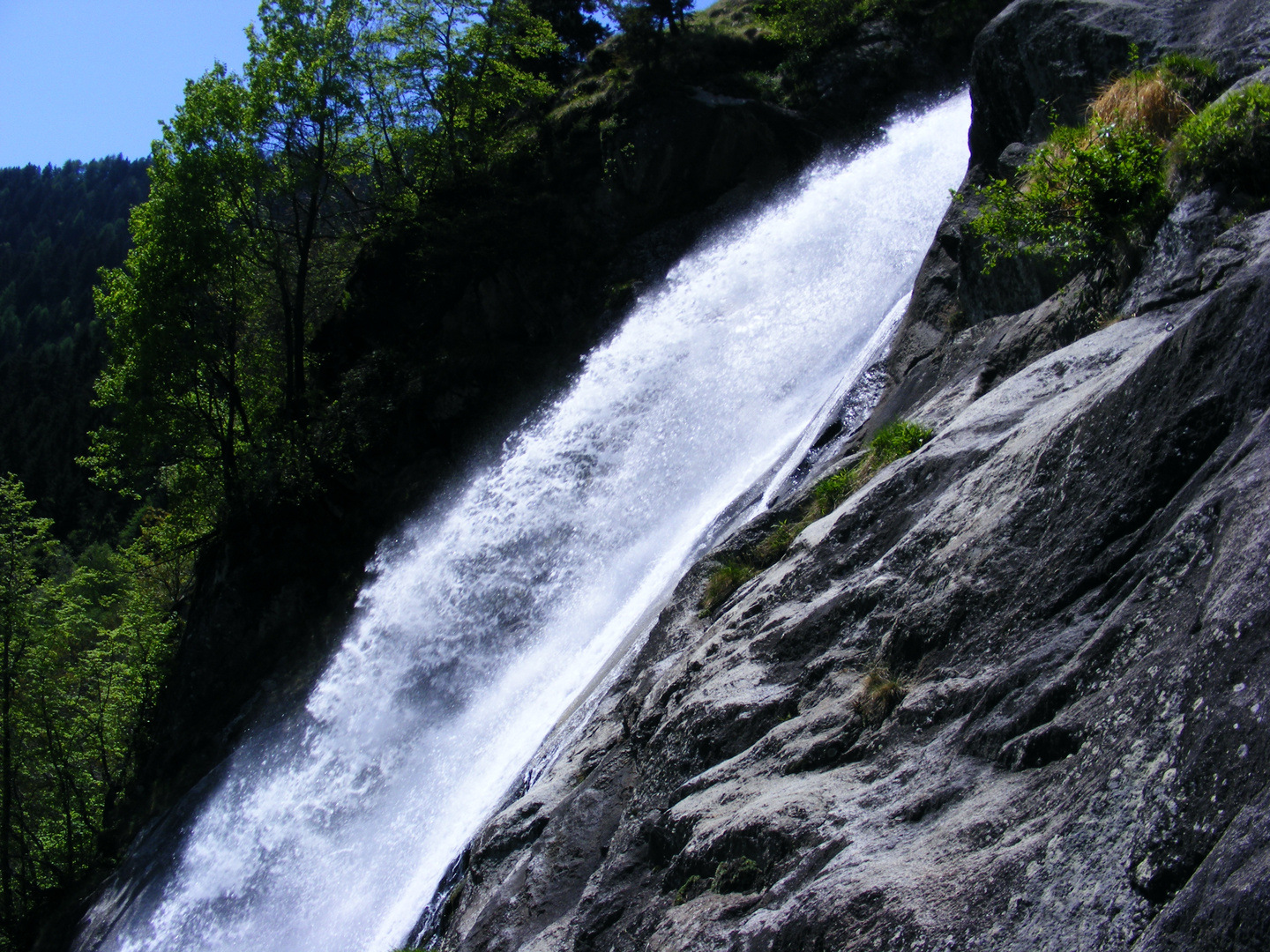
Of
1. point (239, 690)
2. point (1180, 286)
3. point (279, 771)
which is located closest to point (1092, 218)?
point (1180, 286)

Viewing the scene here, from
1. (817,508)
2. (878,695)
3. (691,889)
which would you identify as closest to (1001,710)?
(878,695)

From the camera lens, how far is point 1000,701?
4.14 metres

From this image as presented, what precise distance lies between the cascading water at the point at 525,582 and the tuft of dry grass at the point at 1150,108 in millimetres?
5761

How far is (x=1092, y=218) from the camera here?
24.1 ft

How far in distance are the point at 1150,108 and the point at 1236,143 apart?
4.80 feet

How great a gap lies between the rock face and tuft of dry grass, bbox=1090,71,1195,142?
0.82 metres

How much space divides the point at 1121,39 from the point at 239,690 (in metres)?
22.9

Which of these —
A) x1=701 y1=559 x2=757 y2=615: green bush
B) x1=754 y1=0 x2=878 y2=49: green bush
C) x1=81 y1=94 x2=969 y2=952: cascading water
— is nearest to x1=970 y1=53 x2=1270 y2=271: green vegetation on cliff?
x1=701 y1=559 x2=757 y2=615: green bush

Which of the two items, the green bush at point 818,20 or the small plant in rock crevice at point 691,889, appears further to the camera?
the green bush at point 818,20

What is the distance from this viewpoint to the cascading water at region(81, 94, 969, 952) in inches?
493

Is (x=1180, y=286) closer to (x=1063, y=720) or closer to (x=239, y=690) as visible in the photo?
(x=1063, y=720)

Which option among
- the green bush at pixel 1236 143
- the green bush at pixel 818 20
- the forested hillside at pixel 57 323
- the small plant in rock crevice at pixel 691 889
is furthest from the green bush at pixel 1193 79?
the forested hillside at pixel 57 323

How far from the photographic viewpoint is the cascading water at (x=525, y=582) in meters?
12.5

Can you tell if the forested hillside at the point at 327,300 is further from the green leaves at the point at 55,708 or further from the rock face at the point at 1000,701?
the rock face at the point at 1000,701
